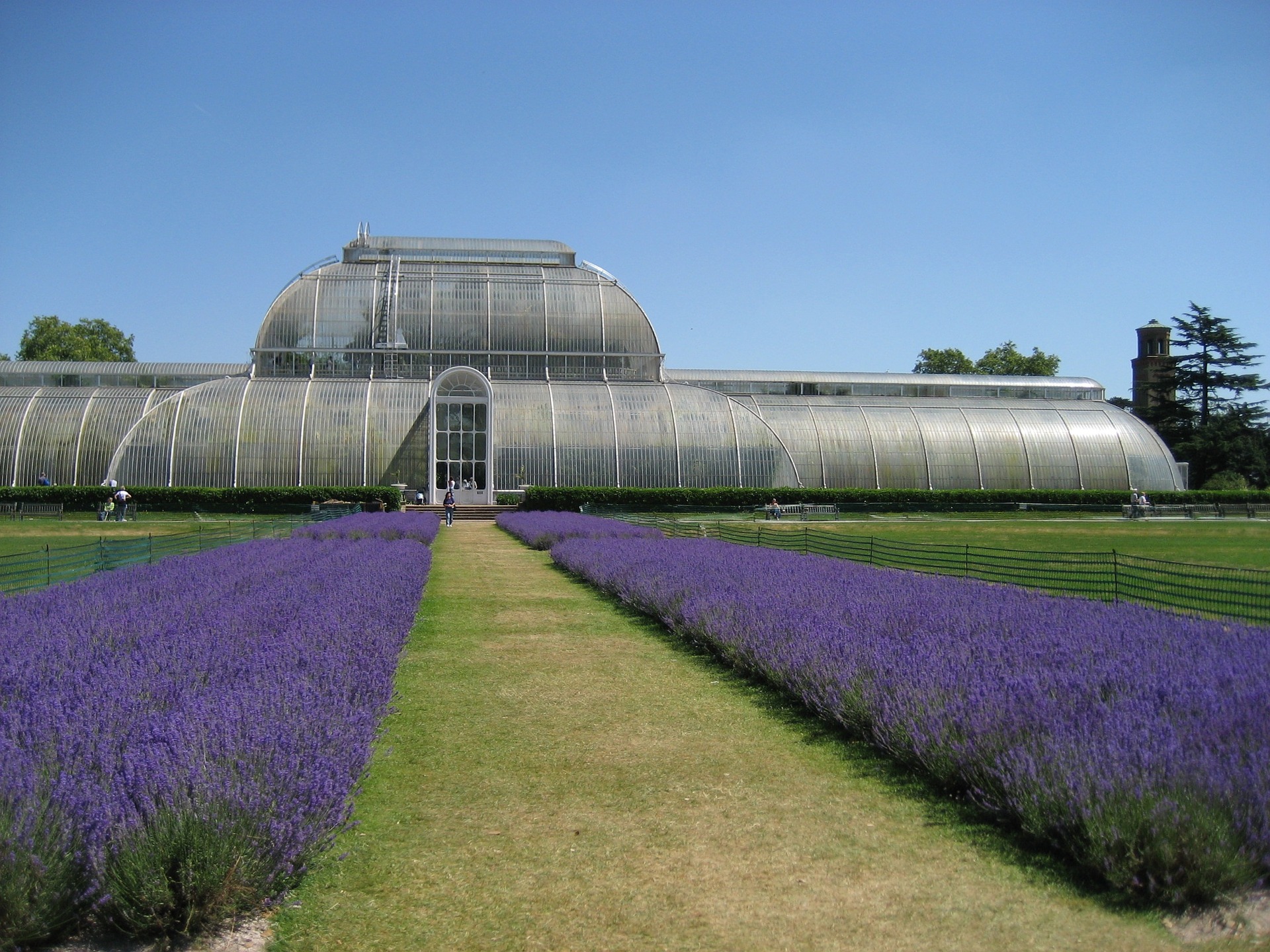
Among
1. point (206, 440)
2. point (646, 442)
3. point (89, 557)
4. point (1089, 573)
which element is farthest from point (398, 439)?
point (1089, 573)

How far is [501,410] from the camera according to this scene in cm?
5038

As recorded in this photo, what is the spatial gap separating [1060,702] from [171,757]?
526cm

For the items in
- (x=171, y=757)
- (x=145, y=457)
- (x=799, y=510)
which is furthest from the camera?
(x=145, y=457)

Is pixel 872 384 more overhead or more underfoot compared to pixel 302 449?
more overhead

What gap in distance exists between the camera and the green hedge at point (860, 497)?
150 ft

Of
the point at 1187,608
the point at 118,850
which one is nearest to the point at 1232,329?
the point at 1187,608

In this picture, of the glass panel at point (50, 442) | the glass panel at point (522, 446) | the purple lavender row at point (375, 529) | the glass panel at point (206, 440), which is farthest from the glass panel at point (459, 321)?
the purple lavender row at point (375, 529)

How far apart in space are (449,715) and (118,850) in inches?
174

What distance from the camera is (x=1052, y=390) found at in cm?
6712

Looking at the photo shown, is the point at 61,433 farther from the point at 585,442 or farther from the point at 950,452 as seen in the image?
the point at 950,452

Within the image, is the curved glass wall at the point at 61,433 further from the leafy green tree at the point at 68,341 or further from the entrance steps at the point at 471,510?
the leafy green tree at the point at 68,341

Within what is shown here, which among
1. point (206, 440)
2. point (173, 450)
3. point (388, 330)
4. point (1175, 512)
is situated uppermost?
point (388, 330)

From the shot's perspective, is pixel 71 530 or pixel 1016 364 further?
pixel 1016 364

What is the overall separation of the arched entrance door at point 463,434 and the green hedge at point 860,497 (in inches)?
168
